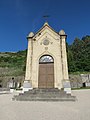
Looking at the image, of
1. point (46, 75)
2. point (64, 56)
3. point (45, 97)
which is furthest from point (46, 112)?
point (64, 56)

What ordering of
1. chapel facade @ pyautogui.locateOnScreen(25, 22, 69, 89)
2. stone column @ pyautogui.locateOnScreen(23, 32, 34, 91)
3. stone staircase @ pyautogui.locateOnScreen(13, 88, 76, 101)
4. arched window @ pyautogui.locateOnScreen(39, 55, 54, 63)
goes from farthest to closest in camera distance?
arched window @ pyautogui.locateOnScreen(39, 55, 54, 63), chapel facade @ pyautogui.locateOnScreen(25, 22, 69, 89), stone column @ pyautogui.locateOnScreen(23, 32, 34, 91), stone staircase @ pyautogui.locateOnScreen(13, 88, 76, 101)

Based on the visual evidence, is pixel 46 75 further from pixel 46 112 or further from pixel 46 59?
pixel 46 112

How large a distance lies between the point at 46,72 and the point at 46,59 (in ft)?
5.04

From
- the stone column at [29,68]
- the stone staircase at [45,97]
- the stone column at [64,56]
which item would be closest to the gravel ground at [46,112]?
the stone staircase at [45,97]

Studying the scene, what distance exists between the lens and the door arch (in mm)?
15594

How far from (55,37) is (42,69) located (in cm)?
424

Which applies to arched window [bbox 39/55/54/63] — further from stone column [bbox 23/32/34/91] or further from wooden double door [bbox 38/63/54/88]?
stone column [bbox 23/32/34/91]

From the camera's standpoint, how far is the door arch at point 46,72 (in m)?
15.6

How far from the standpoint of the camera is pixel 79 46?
224 ft

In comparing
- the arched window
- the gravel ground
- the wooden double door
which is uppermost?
the arched window

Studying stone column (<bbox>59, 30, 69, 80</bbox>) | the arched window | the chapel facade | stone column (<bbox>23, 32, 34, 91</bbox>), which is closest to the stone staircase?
stone column (<bbox>23, 32, 34, 91</bbox>)

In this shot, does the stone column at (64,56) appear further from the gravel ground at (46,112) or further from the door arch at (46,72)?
the gravel ground at (46,112)

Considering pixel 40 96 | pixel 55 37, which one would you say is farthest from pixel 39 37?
A: pixel 40 96

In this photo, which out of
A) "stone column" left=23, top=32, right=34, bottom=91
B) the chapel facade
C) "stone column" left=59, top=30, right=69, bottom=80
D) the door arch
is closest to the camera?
"stone column" left=23, top=32, right=34, bottom=91
